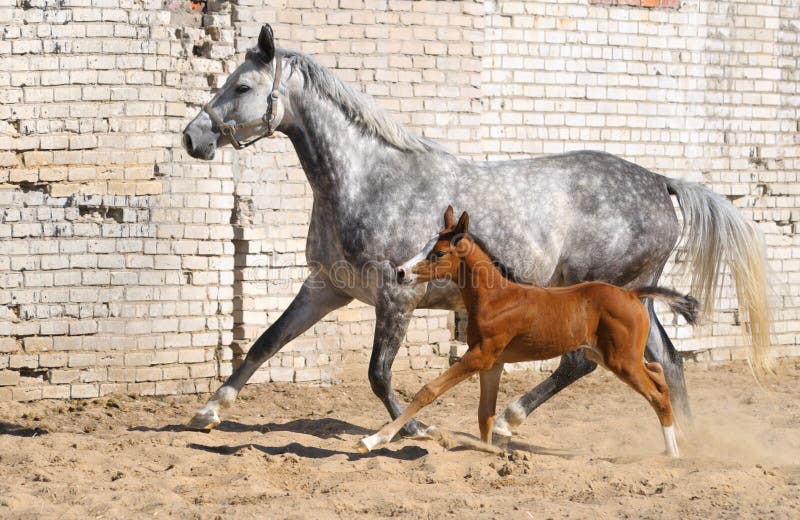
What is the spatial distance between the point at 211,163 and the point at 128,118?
718 millimetres

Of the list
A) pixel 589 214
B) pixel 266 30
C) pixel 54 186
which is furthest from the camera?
pixel 54 186

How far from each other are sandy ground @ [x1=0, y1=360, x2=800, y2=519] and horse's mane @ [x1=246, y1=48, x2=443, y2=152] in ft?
6.15

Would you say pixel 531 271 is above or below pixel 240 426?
above


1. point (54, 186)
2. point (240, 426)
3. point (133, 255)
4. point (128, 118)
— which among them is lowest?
point (240, 426)

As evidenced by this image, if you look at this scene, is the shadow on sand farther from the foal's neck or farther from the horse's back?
the horse's back

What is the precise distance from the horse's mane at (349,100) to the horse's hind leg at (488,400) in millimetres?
1507

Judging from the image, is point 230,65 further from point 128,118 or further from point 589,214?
point 589,214

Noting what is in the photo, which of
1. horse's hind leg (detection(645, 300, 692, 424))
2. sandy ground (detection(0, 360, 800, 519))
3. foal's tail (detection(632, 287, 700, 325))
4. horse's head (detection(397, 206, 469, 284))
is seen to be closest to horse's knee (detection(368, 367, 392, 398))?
sandy ground (detection(0, 360, 800, 519))

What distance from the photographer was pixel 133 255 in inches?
318

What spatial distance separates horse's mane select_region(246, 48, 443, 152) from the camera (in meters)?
6.56

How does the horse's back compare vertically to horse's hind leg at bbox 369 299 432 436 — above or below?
above

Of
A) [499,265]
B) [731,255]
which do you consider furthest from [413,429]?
[731,255]

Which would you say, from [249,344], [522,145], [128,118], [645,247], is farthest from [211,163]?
[645,247]

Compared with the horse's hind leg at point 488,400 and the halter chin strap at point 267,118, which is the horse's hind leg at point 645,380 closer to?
the horse's hind leg at point 488,400
